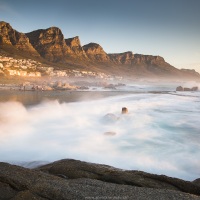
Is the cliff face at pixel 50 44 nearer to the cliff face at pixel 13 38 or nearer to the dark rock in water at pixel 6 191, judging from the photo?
the cliff face at pixel 13 38

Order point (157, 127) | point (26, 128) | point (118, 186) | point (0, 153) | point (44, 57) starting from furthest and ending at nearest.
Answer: point (44, 57) → point (157, 127) → point (26, 128) → point (0, 153) → point (118, 186)

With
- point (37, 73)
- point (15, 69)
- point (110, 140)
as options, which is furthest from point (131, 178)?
point (37, 73)

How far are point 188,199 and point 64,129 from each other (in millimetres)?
14569

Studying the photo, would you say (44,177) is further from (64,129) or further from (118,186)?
(64,129)

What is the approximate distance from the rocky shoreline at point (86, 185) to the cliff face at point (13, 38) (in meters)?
160

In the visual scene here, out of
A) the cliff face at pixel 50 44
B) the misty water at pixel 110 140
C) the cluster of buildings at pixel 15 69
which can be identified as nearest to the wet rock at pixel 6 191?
the misty water at pixel 110 140

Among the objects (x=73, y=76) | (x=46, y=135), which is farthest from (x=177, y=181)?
(x=73, y=76)

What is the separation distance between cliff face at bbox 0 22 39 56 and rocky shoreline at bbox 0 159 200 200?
160 metres

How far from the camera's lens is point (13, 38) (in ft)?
531

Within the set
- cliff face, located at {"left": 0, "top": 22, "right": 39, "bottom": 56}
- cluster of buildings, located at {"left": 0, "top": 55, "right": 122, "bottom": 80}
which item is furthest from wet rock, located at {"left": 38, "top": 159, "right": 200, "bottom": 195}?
cliff face, located at {"left": 0, "top": 22, "right": 39, "bottom": 56}

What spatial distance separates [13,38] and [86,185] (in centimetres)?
16973

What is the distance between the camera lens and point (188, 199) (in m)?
6.36

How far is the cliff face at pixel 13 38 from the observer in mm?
156375

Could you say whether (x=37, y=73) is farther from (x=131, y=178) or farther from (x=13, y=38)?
(x=131, y=178)
